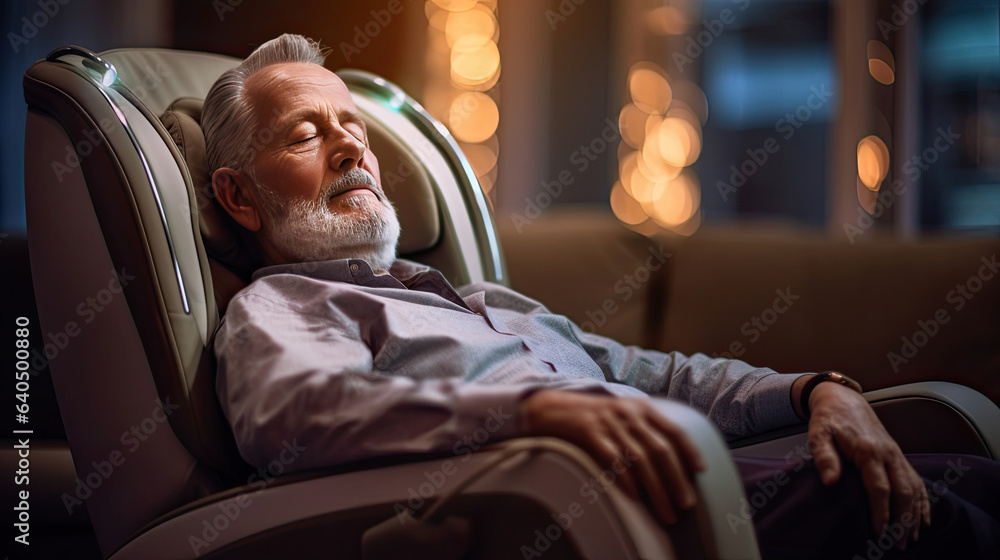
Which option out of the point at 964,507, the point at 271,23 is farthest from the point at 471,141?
the point at 964,507

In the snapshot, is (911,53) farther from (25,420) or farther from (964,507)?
(25,420)

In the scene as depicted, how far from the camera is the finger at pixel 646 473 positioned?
24.6 inches

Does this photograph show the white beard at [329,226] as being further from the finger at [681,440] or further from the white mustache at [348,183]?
the finger at [681,440]

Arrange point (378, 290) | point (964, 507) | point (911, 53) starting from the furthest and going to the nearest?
point (911, 53) < point (378, 290) < point (964, 507)

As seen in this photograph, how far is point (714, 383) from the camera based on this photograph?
43.7 inches

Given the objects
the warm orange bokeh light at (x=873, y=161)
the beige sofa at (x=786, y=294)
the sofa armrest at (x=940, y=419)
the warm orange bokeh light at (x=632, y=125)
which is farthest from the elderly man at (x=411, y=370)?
the warm orange bokeh light at (x=632, y=125)

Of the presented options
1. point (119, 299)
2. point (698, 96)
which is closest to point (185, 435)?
point (119, 299)

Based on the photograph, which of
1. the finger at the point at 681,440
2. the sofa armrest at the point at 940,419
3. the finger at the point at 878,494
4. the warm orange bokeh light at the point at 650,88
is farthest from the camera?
the warm orange bokeh light at the point at 650,88

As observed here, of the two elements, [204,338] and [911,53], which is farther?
[911,53]

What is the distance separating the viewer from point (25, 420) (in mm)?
1306

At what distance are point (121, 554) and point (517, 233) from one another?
126 centimetres

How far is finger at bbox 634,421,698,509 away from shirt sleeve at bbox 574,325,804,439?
1.45 ft

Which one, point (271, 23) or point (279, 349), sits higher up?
point (271, 23)

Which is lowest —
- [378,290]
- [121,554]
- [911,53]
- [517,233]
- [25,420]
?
[25,420]
